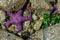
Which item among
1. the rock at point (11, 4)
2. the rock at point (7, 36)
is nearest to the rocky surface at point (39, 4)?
the rock at point (11, 4)

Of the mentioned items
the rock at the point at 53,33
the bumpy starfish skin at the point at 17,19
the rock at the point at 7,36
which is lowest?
the rock at the point at 7,36

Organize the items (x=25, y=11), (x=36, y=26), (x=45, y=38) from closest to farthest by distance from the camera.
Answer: (x=45, y=38), (x=36, y=26), (x=25, y=11)

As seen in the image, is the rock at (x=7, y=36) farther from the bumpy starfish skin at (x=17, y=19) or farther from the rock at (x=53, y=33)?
the rock at (x=53, y=33)

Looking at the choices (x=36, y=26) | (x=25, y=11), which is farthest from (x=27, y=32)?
(x=25, y=11)

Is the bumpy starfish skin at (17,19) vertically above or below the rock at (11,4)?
below

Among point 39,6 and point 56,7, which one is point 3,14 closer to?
point 39,6

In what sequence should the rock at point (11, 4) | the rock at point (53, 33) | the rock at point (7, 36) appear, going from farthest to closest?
the rock at point (11, 4) → the rock at point (7, 36) → the rock at point (53, 33)

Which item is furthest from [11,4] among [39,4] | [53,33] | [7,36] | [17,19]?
[53,33]

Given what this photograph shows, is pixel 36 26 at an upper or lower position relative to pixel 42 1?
lower

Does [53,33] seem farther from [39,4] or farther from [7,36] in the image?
[39,4]
